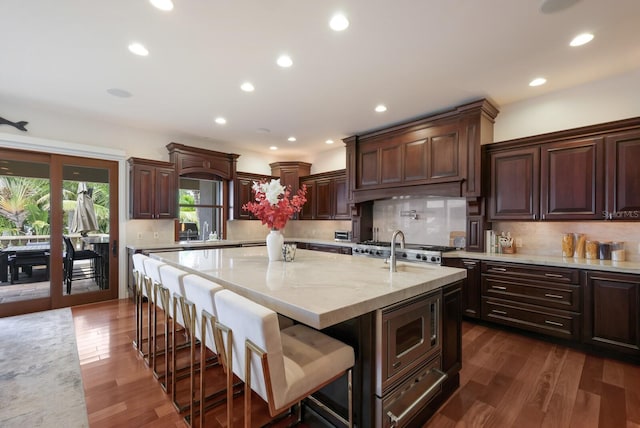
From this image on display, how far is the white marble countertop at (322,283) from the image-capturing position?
4.32ft

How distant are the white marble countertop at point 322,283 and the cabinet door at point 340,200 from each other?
9.63 ft

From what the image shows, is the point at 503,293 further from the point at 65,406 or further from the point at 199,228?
the point at 199,228

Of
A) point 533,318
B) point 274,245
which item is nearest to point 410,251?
point 533,318

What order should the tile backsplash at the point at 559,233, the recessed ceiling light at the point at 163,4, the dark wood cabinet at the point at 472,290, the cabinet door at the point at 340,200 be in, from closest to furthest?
the recessed ceiling light at the point at 163,4, the tile backsplash at the point at 559,233, the dark wood cabinet at the point at 472,290, the cabinet door at the point at 340,200

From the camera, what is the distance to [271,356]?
1212 millimetres

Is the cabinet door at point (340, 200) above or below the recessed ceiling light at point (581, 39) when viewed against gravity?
below

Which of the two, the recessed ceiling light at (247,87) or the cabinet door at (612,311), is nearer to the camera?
the cabinet door at (612,311)

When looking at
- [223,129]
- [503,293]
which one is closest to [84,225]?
[223,129]

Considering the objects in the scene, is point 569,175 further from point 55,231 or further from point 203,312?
point 55,231

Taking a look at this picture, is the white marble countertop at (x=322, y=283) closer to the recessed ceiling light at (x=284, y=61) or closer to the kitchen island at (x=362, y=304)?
the kitchen island at (x=362, y=304)

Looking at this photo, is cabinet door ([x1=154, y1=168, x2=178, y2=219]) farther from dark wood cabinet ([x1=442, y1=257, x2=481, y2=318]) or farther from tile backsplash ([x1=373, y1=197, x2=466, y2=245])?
dark wood cabinet ([x1=442, y1=257, x2=481, y2=318])

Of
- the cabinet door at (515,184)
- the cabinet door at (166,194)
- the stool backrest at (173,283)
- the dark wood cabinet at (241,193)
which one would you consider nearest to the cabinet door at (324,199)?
the dark wood cabinet at (241,193)

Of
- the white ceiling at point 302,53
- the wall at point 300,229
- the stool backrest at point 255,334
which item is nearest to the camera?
the stool backrest at point 255,334

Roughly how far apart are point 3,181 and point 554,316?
22.7 ft
